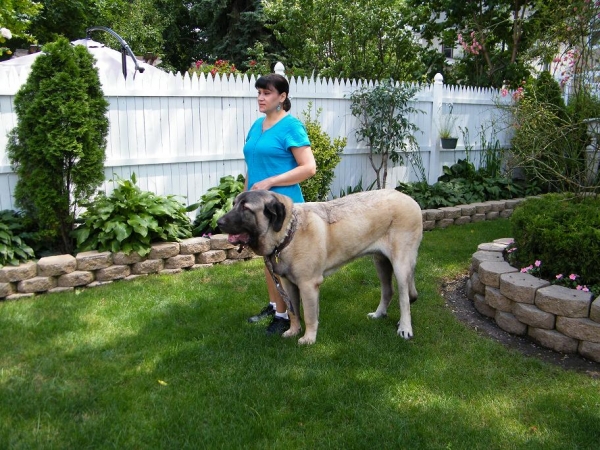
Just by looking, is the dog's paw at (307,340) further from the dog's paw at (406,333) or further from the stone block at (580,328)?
the stone block at (580,328)

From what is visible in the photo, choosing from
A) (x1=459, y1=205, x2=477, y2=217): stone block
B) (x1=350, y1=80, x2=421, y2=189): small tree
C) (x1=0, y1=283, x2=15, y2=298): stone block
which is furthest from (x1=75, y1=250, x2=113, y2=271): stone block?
(x1=459, y1=205, x2=477, y2=217): stone block

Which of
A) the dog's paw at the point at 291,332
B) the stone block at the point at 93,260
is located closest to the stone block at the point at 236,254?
the stone block at the point at 93,260

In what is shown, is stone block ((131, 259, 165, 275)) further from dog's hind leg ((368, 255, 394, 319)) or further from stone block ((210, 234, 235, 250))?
dog's hind leg ((368, 255, 394, 319))

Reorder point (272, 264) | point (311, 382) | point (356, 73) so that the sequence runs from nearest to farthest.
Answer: point (311, 382)
point (272, 264)
point (356, 73)

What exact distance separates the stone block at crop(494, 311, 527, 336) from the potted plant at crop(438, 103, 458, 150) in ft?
19.5

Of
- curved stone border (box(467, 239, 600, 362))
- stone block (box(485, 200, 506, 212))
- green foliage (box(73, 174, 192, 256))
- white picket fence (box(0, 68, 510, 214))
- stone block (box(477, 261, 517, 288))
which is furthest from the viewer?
stone block (box(485, 200, 506, 212))

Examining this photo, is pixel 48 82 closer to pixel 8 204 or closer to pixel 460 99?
pixel 8 204

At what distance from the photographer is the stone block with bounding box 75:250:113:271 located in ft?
17.8

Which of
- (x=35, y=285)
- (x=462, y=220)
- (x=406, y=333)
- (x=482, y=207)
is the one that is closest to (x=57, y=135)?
(x=35, y=285)

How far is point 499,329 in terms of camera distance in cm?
466

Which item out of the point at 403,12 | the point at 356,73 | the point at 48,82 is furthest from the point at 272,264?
the point at 403,12

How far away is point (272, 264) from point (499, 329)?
2.21 meters

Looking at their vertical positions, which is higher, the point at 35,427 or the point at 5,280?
the point at 5,280

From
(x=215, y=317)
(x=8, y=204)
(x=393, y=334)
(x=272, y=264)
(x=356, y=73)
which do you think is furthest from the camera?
(x=356, y=73)
